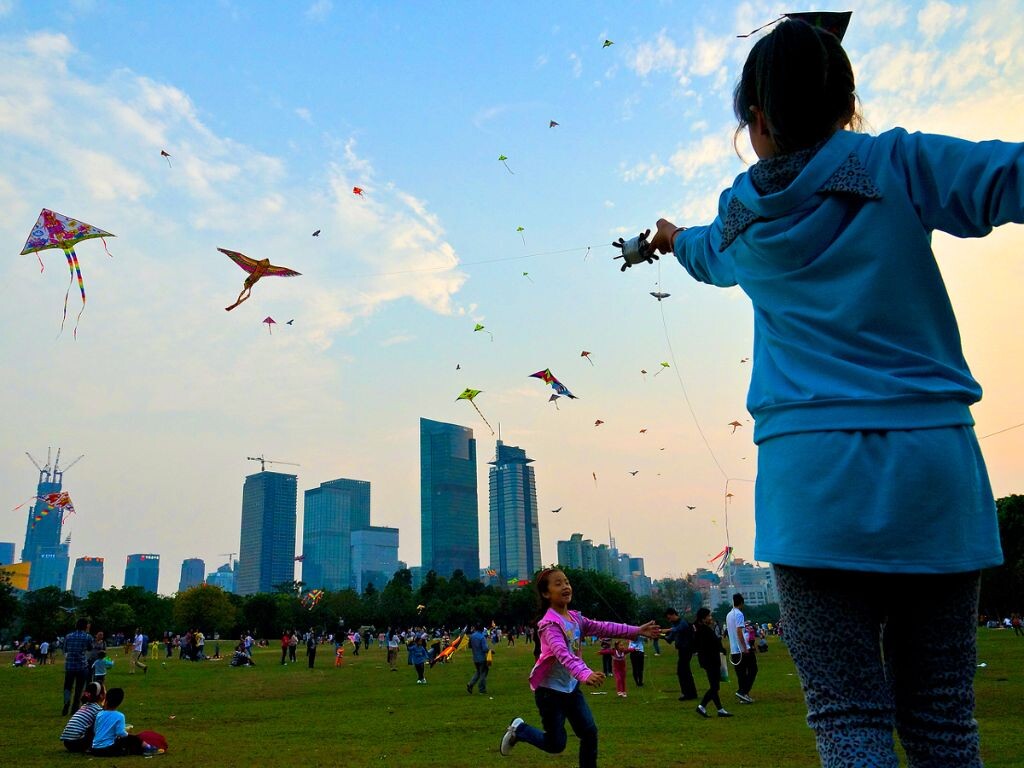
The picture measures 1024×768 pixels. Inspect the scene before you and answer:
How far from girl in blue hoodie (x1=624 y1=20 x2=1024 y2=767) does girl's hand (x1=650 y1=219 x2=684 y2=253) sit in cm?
66

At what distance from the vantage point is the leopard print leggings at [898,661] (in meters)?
1.63

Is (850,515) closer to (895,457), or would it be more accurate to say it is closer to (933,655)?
(895,457)

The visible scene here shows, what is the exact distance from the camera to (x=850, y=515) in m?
1.59

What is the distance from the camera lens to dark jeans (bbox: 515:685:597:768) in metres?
5.98

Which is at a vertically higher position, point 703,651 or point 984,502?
point 984,502

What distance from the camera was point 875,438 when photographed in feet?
5.32

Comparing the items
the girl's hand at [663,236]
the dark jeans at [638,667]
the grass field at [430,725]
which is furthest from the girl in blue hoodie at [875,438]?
the dark jeans at [638,667]

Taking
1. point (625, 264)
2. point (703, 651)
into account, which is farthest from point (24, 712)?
point (625, 264)

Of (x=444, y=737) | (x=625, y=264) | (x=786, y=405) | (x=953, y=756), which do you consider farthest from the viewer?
(x=444, y=737)

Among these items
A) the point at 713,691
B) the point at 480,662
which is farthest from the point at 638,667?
the point at 713,691

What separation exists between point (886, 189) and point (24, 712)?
19090 mm

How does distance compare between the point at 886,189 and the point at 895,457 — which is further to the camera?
the point at 886,189

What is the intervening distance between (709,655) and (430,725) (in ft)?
15.4

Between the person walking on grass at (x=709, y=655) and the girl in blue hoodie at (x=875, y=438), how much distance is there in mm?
11518
